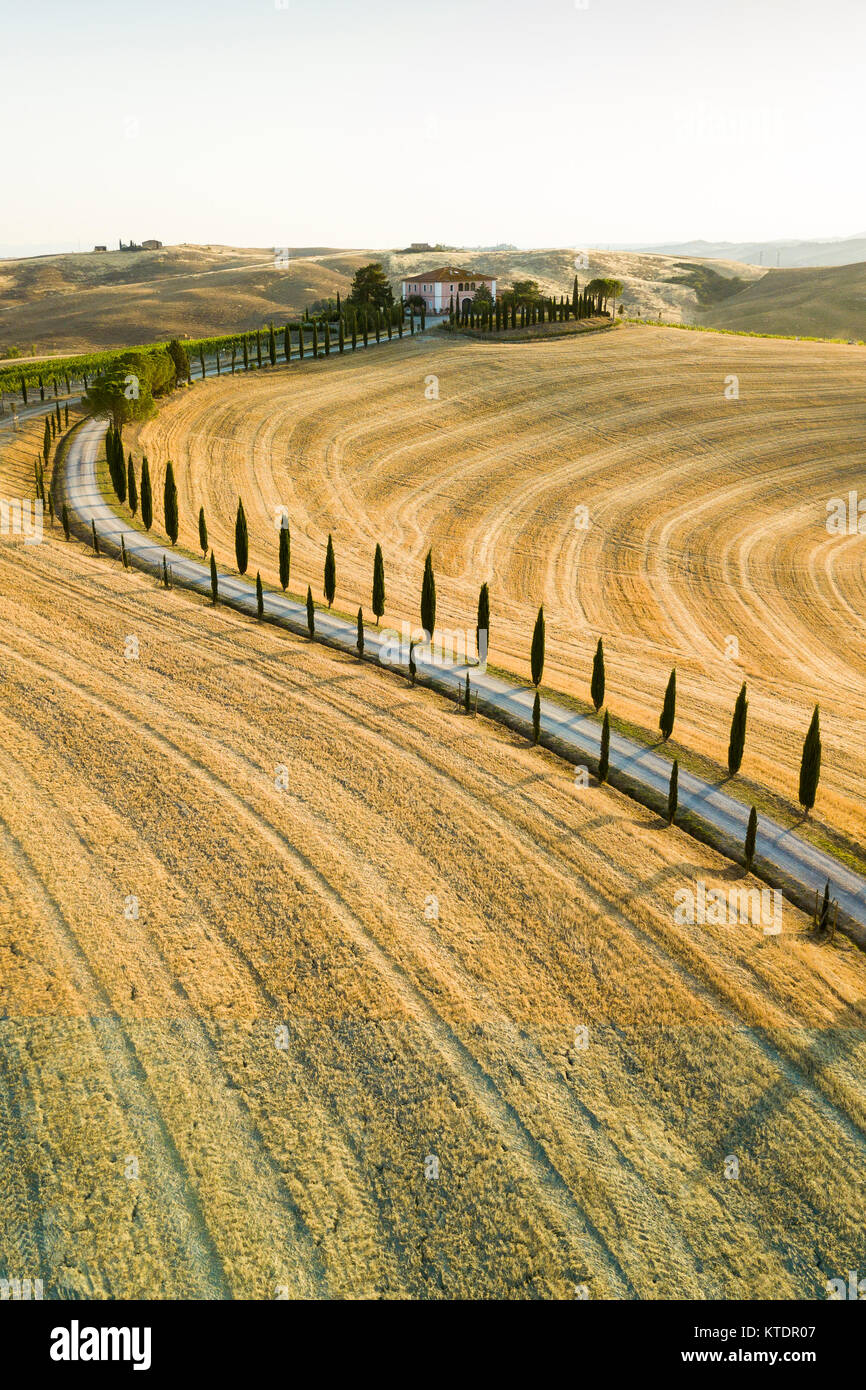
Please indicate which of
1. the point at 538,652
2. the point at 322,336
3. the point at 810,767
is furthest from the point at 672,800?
the point at 322,336

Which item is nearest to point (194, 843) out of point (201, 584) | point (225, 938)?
point (225, 938)

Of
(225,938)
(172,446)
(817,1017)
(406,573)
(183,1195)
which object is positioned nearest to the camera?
(183,1195)

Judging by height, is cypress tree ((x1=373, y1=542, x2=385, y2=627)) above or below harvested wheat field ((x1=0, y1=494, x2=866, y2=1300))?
above

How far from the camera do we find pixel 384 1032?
740 inches

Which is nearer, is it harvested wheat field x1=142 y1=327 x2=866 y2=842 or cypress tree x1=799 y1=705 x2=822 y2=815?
cypress tree x1=799 y1=705 x2=822 y2=815

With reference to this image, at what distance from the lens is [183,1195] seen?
15.4m

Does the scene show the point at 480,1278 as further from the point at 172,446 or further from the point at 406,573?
the point at 172,446

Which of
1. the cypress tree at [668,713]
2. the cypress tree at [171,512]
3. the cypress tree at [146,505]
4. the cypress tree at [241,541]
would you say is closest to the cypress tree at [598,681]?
the cypress tree at [668,713]

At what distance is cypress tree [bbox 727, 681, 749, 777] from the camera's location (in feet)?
93.9

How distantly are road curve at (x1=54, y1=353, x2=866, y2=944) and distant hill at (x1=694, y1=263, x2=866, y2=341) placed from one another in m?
124

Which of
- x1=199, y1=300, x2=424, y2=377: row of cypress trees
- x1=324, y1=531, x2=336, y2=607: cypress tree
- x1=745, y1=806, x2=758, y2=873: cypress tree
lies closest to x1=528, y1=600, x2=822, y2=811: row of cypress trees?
x1=745, y1=806, x2=758, y2=873: cypress tree

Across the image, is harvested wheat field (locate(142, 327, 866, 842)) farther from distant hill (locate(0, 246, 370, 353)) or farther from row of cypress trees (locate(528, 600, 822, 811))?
distant hill (locate(0, 246, 370, 353))

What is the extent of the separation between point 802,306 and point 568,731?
148 metres

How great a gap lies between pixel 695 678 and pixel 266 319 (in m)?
120
